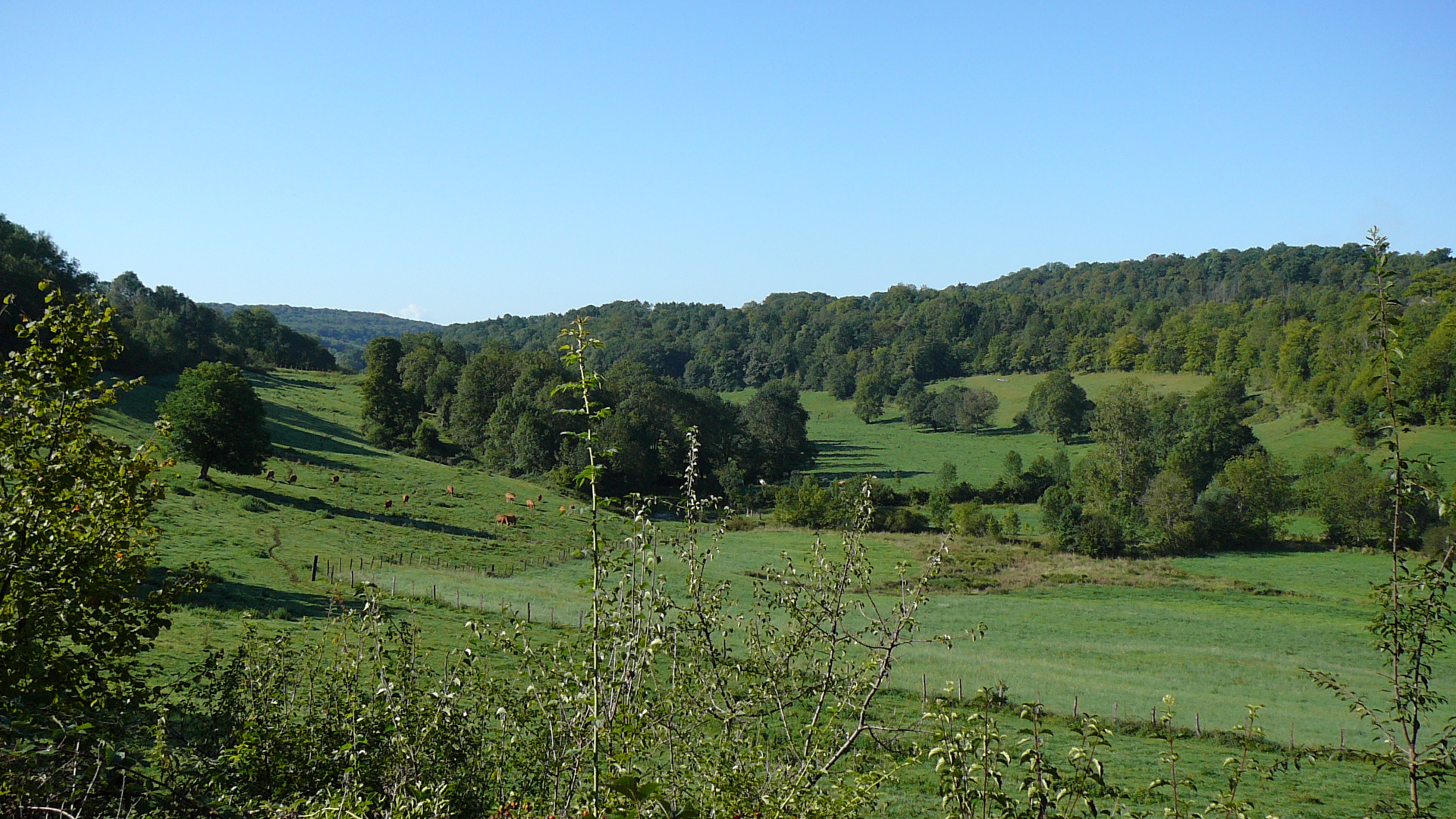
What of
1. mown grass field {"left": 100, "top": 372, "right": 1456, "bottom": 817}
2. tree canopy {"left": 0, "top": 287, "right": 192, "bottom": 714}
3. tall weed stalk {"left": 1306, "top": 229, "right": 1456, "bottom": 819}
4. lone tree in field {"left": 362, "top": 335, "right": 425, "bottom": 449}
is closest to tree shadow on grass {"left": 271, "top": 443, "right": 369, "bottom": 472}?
mown grass field {"left": 100, "top": 372, "right": 1456, "bottom": 817}

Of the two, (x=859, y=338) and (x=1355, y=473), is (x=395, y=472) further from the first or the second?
(x=859, y=338)

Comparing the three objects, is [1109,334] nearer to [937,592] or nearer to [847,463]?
[847,463]

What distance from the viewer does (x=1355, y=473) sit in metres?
65.1

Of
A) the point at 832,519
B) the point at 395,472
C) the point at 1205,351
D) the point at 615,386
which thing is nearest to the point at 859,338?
the point at 1205,351

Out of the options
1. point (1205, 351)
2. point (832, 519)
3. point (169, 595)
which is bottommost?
point (169, 595)

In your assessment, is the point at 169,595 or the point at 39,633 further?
the point at 169,595

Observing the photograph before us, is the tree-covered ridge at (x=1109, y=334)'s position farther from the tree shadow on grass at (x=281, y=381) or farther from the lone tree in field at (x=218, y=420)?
the lone tree in field at (x=218, y=420)

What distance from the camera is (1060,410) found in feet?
346

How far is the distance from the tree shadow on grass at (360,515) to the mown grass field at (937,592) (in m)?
0.19

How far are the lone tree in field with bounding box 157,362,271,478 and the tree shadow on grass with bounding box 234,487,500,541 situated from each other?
1.81 m

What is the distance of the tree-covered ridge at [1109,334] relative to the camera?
3932 inches

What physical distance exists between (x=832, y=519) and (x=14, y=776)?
17.8 ft

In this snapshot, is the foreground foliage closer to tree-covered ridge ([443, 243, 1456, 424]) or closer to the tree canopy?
the tree canopy

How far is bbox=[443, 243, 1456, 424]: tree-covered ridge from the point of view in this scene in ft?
328
